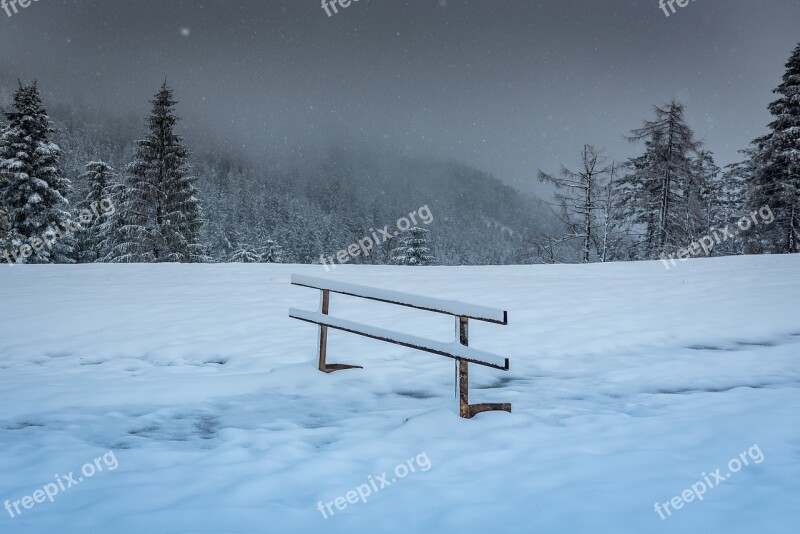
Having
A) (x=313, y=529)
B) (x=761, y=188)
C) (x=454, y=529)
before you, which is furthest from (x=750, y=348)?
(x=761, y=188)

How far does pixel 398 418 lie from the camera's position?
16.5 feet

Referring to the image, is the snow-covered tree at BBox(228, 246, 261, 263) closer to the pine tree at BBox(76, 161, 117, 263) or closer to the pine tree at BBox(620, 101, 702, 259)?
the pine tree at BBox(76, 161, 117, 263)

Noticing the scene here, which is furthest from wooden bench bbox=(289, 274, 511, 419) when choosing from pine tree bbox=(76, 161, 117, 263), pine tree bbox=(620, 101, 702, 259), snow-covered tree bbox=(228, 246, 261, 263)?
snow-covered tree bbox=(228, 246, 261, 263)

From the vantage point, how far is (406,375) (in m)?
6.76

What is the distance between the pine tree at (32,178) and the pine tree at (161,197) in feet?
12.5

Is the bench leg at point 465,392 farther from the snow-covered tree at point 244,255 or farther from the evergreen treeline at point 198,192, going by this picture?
the snow-covered tree at point 244,255

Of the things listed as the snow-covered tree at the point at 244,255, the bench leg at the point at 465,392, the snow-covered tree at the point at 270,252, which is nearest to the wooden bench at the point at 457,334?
the bench leg at the point at 465,392

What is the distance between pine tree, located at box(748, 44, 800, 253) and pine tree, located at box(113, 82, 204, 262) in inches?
1433

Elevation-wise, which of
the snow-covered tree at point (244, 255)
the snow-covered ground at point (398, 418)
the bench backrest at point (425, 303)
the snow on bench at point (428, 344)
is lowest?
the snow-covered ground at point (398, 418)

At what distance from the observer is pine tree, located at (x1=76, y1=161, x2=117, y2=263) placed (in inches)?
1411

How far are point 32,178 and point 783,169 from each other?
1752 inches

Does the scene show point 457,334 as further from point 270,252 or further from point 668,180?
point 270,252

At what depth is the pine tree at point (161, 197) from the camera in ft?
102

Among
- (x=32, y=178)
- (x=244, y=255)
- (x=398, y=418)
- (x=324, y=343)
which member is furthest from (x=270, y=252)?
(x=398, y=418)
